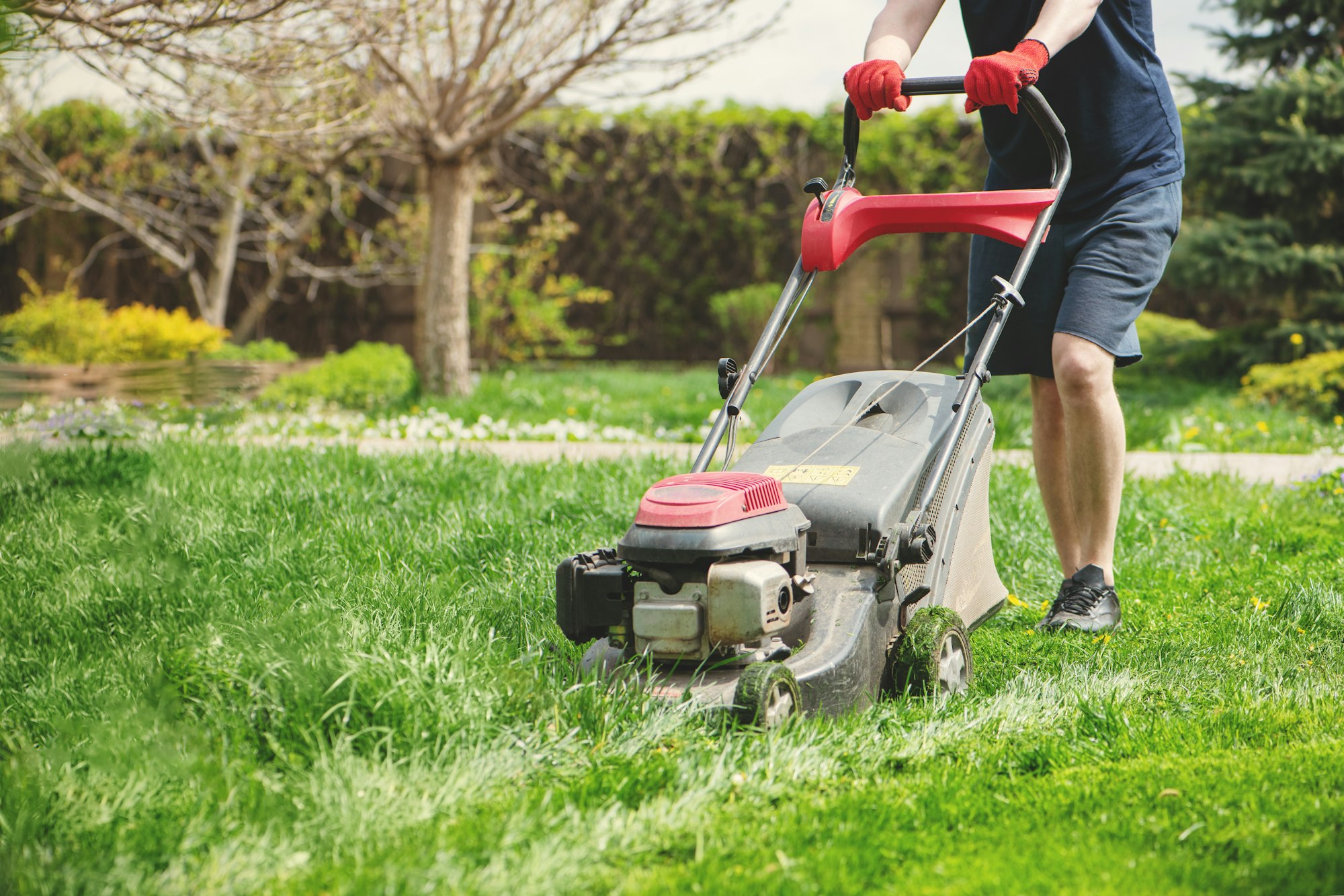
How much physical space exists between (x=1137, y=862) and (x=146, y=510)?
3.07 meters

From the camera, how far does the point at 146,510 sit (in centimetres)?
362

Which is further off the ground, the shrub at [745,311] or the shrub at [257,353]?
the shrub at [745,311]

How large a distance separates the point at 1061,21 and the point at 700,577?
1475 mm

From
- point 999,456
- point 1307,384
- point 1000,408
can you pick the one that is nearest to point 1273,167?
point 1307,384

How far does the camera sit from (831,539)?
89.2 inches

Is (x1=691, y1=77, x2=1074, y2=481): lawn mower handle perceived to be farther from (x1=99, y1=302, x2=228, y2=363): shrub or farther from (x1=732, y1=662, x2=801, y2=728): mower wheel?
(x1=99, y1=302, x2=228, y2=363): shrub

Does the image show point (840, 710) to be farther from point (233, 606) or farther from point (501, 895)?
point (233, 606)

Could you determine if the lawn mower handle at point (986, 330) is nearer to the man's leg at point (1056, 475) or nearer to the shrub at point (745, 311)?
the man's leg at point (1056, 475)

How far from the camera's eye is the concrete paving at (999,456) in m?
4.73

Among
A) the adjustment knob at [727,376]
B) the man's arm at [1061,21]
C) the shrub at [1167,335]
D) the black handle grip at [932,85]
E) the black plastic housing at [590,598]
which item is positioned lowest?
the black plastic housing at [590,598]

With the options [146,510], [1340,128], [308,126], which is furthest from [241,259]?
[1340,128]

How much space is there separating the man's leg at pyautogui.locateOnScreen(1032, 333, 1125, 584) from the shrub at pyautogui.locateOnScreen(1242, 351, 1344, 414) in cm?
428

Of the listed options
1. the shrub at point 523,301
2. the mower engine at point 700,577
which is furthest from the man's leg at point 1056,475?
the shrub at point 523,301

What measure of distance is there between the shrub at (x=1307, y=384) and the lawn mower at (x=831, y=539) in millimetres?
4693
